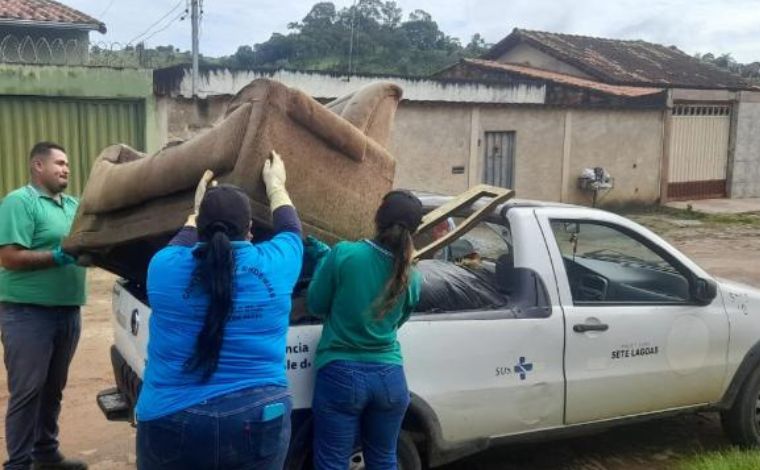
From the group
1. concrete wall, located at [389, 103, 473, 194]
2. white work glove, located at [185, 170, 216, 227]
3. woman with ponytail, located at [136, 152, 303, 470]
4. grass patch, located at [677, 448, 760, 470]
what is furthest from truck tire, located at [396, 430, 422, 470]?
concrete wall, located at [389, 103, 473, 194]

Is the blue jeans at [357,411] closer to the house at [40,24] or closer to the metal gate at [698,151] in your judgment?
the house at [40,24]

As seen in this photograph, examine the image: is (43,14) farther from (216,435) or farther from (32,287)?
(216,435)

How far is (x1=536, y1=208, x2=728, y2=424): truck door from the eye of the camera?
4.05 metres

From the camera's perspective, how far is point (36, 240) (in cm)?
391

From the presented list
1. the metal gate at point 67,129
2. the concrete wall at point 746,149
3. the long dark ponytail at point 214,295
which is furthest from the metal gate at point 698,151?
the long dark ponytail at point 214,295

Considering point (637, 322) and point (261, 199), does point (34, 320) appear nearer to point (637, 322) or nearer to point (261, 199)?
point (261, 199)

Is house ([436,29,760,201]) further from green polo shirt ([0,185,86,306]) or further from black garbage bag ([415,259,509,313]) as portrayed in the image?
green polo shirt ([0,185,86,306])

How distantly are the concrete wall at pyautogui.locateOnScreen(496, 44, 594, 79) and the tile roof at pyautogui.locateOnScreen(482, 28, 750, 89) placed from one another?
0.14 metres

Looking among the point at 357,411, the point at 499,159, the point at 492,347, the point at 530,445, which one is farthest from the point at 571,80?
the point at 357,411

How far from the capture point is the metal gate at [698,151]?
738 inches

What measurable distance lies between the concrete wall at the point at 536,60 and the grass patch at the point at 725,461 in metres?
16.7

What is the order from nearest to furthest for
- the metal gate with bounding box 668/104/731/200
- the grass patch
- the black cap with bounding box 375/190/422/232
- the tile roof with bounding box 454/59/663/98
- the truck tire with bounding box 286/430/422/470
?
the black cap with bounding box 375/190/422/232 < the truck tire with bounding box 286/430/422/470 < the grass patch < the tile roof with bounding box 454/59/663/98 < the metal gate with bounding box 668/104/731/200

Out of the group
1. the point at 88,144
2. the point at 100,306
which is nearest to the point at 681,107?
the point at 88,144

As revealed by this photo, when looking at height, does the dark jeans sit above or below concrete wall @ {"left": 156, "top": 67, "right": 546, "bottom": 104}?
below
